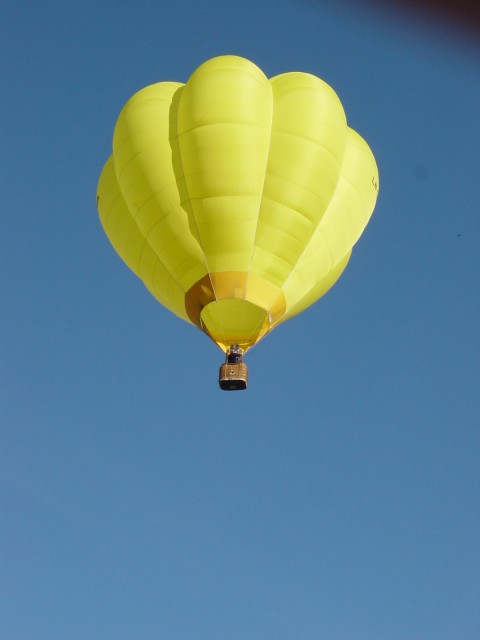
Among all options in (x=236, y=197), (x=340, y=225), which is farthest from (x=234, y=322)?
(x=340, y=225)

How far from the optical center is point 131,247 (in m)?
12.7

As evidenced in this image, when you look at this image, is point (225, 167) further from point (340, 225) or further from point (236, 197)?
point (340, 225)

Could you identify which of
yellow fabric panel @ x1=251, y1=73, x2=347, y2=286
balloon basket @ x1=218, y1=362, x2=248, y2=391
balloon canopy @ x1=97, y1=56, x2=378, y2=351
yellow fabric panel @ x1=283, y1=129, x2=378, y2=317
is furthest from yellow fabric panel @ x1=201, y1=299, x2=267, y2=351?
yellow fabric panel @ x1=283, y1=129, x2=378, y2=317

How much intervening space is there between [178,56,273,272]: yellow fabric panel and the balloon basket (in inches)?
52.6

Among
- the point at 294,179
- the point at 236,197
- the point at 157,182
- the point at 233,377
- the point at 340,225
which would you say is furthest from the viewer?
the point at 340,225

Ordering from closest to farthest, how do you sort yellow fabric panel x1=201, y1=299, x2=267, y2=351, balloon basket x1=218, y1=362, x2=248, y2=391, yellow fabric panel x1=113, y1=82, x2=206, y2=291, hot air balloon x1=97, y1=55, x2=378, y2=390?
1. balloon basket x1=218, y1=362, x2=248, y2=391
2. yellow fabric panel x1=201, y1=299, x2=267, y2=351
3. hot air balloon x1=97, y1=55, x2=378, y2=390
4. yellow fabric panel x1=113, y1=82, x2=206, y2=291

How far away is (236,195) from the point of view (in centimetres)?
1159

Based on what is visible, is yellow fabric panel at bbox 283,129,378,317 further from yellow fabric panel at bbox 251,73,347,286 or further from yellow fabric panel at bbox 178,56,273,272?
yellow fabric panel at bbox 178,56,273,272

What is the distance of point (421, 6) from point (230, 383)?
35.0 feet

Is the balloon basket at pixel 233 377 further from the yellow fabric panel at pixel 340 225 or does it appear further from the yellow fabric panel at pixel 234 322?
the yellow fabric panel at pixel 340 225

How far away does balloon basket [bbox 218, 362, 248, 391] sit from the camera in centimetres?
1128

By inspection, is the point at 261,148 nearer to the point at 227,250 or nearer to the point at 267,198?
the point at 267,198

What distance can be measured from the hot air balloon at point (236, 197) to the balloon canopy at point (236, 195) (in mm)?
16

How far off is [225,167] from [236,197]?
440 mm
